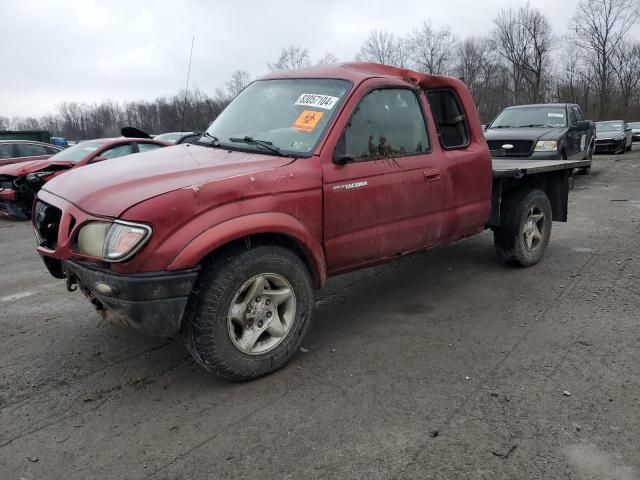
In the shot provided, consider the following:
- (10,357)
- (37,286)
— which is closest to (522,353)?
(10,357)

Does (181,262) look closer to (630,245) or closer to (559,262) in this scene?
(559,262)

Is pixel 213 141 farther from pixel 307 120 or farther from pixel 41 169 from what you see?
pixel 41 169

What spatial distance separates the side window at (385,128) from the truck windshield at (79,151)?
22.7 feet

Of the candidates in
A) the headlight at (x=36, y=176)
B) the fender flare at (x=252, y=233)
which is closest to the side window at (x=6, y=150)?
the headlight at (x=36, y=176)

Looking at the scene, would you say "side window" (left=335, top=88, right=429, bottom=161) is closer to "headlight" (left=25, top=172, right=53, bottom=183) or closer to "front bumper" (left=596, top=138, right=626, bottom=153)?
"headlight" (left=25, top=172, right=53, bottom=183)

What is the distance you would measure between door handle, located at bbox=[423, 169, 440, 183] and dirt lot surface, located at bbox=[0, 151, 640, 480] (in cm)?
112

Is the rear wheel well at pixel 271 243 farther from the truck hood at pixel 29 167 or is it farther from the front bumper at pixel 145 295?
the truck hood at pixel 29 167

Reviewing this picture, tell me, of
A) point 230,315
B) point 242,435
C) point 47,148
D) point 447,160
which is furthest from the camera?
point 47,148

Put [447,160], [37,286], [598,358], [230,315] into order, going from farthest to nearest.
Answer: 1. [37,286]
2. [447,160]
3. [598,358]
4. [230,315]

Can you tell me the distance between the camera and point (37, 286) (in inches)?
208

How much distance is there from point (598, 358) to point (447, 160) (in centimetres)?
187

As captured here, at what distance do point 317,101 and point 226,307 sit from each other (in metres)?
1.67

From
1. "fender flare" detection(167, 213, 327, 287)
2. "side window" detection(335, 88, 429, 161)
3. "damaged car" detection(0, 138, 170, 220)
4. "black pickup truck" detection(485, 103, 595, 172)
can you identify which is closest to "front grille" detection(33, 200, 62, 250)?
"fender flare" detection(167, 213, 327, 287)

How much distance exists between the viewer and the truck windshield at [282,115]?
3.53 metres
